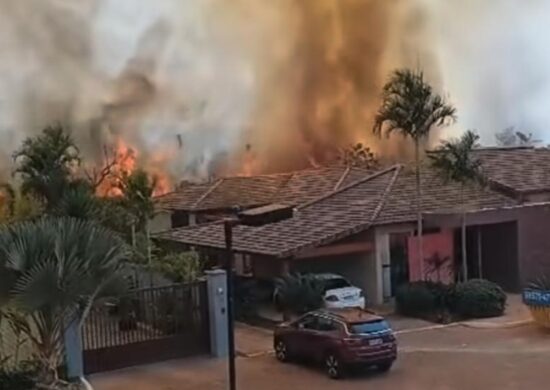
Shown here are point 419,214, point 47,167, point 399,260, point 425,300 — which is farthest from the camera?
point 399,260

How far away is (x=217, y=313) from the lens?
22.0 m

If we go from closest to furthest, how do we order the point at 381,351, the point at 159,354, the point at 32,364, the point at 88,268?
the point at 88,268
the point at 32,364
the point at 381,351
the point at 159,354

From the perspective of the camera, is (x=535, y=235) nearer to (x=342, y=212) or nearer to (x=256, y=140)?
(x=342, y=212)

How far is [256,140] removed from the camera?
198ft

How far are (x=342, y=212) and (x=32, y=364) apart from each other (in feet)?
49.3

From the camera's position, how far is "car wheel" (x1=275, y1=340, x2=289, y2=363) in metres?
21.3

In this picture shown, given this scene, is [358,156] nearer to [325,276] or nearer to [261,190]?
[261,190]

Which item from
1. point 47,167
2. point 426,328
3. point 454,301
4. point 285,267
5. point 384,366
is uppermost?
point 47,167

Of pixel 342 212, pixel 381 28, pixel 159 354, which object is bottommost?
pixel 159 354

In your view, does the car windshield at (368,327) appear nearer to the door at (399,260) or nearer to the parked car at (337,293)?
the parked car at (337,293)

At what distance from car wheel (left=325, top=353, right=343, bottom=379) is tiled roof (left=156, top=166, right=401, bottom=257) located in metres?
7.32

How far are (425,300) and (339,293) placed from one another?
255 cm

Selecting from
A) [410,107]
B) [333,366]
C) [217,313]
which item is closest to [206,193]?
[410,107]

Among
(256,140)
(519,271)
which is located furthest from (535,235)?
(256,140)
